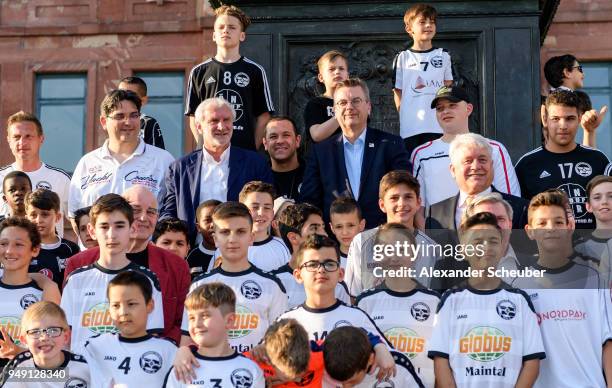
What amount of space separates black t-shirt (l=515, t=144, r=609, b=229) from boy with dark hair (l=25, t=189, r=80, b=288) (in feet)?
11.7

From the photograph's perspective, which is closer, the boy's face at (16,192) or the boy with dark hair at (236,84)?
the boy's face at (16,192)

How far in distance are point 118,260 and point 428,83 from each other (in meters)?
4.07

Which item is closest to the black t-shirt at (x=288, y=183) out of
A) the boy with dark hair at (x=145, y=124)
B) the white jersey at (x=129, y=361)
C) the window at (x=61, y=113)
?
the boy with dark hair at (x=145, y=124)

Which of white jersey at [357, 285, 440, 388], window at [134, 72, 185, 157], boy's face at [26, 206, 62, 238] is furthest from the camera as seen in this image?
window at [134, 72, 185, 157]

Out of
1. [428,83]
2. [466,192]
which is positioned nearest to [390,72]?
[428,83]

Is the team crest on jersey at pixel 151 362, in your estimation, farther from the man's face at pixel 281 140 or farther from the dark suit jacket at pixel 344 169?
the man's face at pixel 281 140

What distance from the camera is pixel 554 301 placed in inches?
313

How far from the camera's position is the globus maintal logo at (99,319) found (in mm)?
8156

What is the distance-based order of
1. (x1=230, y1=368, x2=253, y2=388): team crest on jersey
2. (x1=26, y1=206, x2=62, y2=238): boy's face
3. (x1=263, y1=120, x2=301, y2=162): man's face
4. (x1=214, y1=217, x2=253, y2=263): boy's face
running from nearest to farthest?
(x1=230, y1=368, x2=253, y2=388): team crest on jersey
(x1=214, y1=217, x2=253, y2=263): boy's face
(x1=26, y1=206, x2=62, y2=238): boy's face
(x1=263, y1=120, x2=301, y2=162): man's face

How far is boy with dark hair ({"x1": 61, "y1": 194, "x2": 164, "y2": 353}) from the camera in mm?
8133

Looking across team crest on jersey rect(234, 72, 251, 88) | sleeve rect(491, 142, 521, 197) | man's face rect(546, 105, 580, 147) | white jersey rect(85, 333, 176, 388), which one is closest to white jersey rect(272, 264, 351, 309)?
white jersey rect(85, 333, 176, 388)

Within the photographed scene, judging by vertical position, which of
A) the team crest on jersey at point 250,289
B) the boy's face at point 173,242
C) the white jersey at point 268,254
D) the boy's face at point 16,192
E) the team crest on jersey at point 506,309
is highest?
the boy's face at point 16,192

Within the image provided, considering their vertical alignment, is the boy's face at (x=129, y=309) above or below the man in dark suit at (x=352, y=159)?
below

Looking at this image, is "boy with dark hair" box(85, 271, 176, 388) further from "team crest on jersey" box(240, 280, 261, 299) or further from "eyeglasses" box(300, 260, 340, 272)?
"eyeglasses" box(300, 260, 340, 272)
